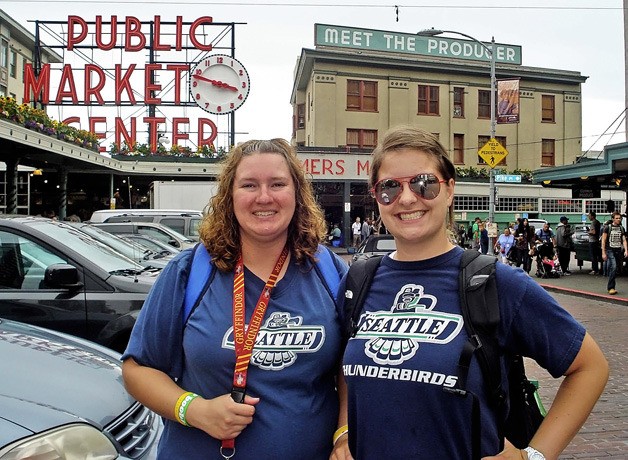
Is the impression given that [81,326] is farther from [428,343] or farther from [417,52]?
[417,52]

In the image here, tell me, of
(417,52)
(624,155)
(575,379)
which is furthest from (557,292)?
(417,52)

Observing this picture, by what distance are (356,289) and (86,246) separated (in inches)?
159

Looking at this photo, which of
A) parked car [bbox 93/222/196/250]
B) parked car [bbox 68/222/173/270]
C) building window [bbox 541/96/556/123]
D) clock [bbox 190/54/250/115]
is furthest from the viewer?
building window [bbox 541/96/556/123]

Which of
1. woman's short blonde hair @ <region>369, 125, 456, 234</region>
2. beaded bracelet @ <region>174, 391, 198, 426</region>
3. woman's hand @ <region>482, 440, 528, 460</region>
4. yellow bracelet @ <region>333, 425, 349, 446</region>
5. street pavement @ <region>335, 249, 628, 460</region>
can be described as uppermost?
woman's short blonde hair @ <region>369, 125, 456, 234</region>

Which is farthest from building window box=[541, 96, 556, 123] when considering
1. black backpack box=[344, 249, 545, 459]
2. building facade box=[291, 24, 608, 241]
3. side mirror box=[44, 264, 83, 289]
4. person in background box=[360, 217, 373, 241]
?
black backpack box=[344, 249, 545, 459]

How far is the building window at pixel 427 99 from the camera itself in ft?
118

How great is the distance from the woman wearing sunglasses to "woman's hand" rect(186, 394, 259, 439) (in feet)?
1.11

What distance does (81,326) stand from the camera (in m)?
4.69

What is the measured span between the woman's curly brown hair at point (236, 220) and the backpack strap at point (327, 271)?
0.03 metres

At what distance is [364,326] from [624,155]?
551 inches

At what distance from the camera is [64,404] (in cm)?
249

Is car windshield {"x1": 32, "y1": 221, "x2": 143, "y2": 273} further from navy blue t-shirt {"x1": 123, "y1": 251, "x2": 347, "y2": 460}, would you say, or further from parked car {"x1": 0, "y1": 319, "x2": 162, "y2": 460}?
navy blue t-shirt {"x1": 123, "y1": 251, "x2": 347, "y2": 460}

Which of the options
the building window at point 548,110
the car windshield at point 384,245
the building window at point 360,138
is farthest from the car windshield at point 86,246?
the building window at point 548,110

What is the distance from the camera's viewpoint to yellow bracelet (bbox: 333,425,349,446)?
6.56 feet
